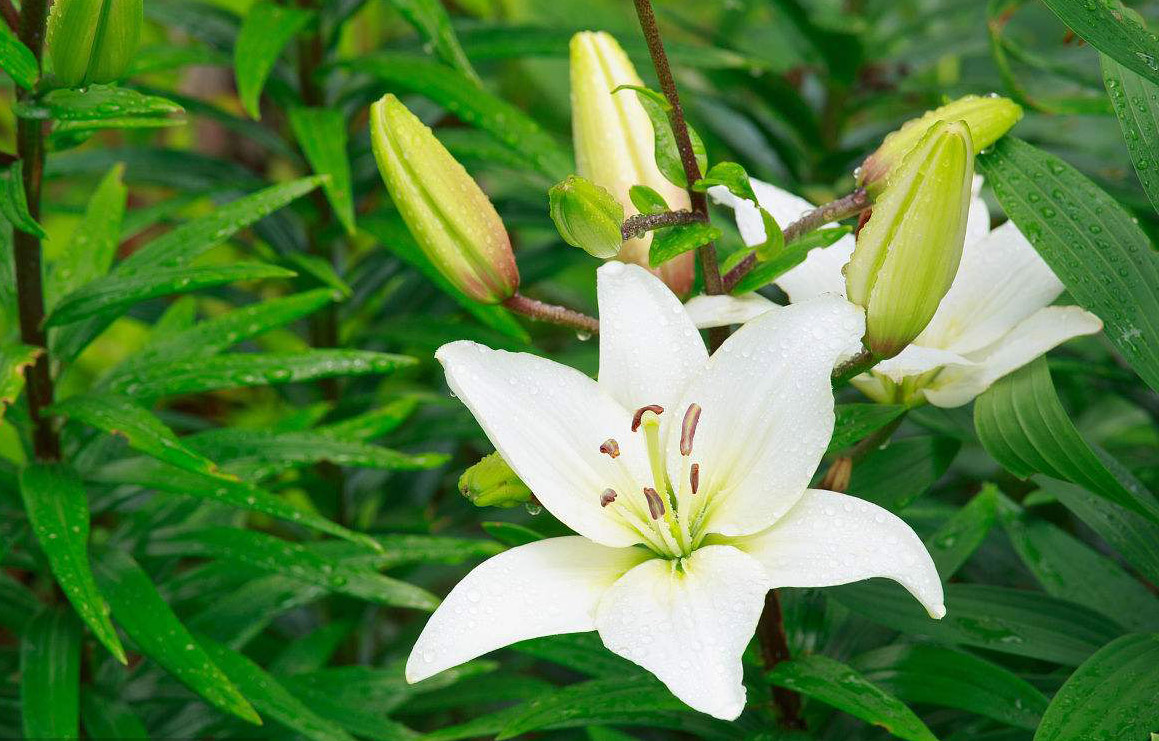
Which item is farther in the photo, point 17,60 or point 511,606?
point 17,60

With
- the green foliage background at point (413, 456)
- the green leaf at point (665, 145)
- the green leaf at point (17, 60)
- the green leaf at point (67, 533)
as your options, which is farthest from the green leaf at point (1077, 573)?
the green leaf at point (17, 60)

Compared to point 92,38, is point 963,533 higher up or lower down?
lower down

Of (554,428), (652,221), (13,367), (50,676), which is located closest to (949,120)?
(652,221)

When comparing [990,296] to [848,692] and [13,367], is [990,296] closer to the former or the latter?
[848,692]

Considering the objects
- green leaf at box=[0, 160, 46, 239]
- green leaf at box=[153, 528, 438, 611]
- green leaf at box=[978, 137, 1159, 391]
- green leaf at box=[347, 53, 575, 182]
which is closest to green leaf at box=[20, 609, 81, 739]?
green leaf at box=[153, 528, 438, 611]

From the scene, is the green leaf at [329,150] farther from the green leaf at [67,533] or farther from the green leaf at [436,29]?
the green leaf at [67,533]

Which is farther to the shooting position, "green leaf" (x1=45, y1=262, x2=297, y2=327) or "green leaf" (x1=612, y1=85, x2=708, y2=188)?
"green leaf" (x1=45, y1=262, x2=297, y2=327)

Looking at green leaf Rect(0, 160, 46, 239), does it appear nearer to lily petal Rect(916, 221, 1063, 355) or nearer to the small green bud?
the small green bud

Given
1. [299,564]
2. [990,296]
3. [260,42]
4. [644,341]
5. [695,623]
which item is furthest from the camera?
[260,42]
